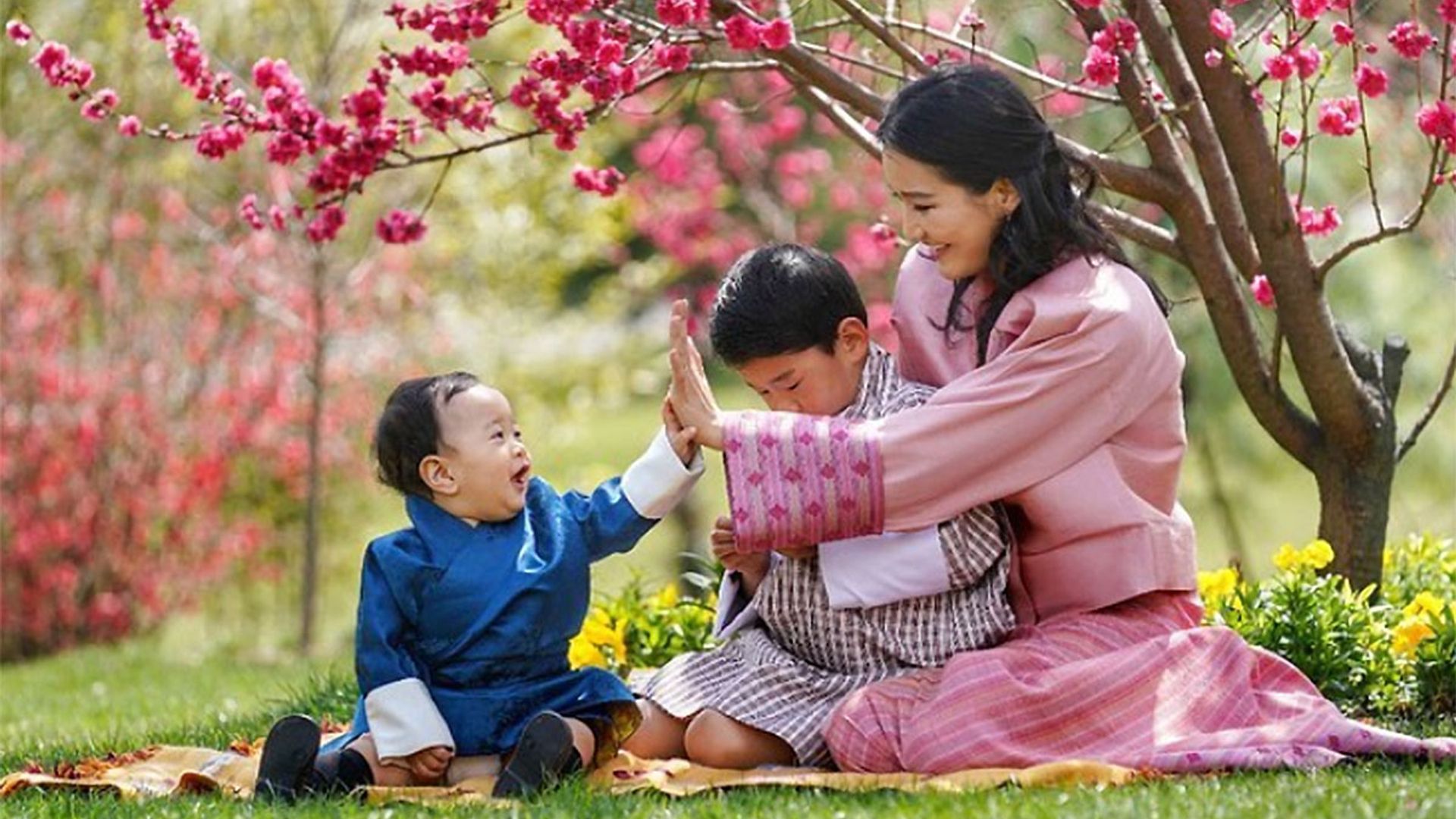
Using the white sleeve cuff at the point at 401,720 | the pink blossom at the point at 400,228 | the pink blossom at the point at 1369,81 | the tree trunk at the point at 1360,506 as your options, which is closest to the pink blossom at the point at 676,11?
the pink blossom at the point at 400,228

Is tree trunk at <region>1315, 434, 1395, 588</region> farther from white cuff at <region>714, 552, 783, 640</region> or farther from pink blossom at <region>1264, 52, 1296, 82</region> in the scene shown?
white cuff at <region>714, 552, 783, 640</region>

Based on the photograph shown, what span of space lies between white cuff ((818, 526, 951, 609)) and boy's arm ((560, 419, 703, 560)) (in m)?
0.29

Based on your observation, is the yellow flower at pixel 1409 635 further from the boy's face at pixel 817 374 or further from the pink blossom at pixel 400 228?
the pink blossom at pixel 400 228

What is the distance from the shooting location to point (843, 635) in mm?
4102

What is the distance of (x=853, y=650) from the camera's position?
4105 mm

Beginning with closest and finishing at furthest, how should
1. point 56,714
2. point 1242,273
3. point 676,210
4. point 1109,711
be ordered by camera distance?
1. point 1109,711
2. point 1242,273
3. point 56,714
4. point 676,210

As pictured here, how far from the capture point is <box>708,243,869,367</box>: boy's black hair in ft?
13.4

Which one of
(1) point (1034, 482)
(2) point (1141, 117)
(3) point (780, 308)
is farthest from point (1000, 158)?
(2) point (1141, 117)

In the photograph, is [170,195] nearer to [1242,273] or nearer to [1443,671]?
[1242,273]

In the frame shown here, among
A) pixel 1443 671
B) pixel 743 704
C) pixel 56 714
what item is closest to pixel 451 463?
pixel 743 704

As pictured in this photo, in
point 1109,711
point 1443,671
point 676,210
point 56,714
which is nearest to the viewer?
point 1109,711

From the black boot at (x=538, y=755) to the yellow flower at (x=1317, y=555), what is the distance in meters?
1.89

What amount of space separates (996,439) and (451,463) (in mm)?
942

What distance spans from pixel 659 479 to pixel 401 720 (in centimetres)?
60
